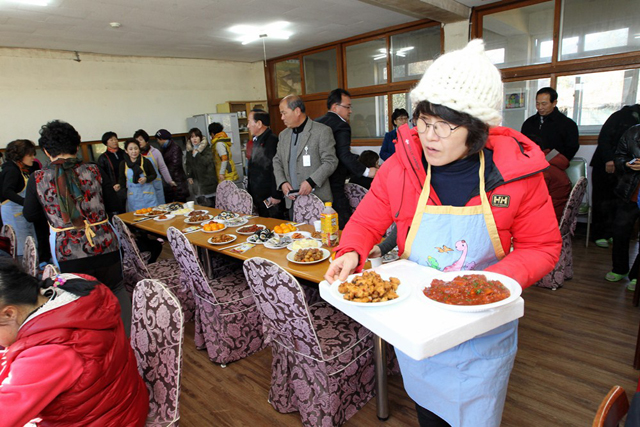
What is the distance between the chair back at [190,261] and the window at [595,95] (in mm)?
4810

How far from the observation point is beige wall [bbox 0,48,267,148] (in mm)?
5812

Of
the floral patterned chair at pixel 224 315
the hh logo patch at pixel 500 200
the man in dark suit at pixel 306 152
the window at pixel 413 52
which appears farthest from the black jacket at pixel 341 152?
the window at pixel 413 52

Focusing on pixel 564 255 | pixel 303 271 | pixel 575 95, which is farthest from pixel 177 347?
pixel 575 95

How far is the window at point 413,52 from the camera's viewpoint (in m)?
5.89

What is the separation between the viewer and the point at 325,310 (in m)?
2.20

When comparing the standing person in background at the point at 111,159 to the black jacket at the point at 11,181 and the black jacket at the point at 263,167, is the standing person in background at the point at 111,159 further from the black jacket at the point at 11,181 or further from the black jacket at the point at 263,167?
the black jacket at the point at 263,167

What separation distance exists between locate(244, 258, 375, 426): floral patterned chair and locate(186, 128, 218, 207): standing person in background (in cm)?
444

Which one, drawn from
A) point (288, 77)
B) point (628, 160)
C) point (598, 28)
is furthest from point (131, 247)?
point (288, 77)

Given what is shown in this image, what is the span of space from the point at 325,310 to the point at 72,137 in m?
1.94

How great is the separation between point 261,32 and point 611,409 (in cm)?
625

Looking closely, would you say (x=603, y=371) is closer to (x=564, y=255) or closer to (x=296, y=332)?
(x=564, y=255)

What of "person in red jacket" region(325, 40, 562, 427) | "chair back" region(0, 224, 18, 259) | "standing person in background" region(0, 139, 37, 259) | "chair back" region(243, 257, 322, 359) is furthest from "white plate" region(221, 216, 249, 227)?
"standing person in background" region(0, 139, 37, 259)

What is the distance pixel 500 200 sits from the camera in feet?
3.51

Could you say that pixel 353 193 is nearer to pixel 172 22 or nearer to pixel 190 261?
pixel 190 261
